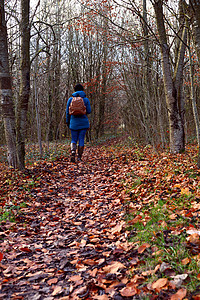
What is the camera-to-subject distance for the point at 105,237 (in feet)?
10.9

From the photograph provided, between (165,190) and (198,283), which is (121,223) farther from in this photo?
(198,283)

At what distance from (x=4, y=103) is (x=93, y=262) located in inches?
199

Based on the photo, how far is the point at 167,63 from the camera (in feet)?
22.0

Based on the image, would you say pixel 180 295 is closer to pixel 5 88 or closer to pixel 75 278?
pixel 75 278

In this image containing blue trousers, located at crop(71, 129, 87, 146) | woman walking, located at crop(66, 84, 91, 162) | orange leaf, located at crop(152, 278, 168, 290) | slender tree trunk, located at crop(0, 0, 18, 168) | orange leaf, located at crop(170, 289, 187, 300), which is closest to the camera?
orange leaf, located at crop(170, 289, 187, 300)

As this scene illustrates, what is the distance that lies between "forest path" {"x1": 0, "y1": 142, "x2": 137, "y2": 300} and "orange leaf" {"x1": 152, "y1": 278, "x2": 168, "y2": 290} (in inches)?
7.8

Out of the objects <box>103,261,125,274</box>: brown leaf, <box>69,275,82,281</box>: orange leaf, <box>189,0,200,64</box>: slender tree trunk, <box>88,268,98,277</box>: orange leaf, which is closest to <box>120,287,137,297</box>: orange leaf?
<box>103,261,125,274</box>: brown leaf

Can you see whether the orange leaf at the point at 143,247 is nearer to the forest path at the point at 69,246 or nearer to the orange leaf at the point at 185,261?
the forest path at the point at 69,246

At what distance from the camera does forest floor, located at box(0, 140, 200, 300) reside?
2266mm

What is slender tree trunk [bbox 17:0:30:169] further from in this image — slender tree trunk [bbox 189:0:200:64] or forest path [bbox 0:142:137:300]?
slender tree trunk [bbox 189:0:200:64]

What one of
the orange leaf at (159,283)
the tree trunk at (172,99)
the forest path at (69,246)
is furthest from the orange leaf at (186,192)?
the tree trunk at (172,99)

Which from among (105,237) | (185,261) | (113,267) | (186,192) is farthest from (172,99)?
(113,267)

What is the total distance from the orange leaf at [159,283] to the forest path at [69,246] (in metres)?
0.20

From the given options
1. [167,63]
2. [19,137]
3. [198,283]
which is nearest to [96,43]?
[167,63]
